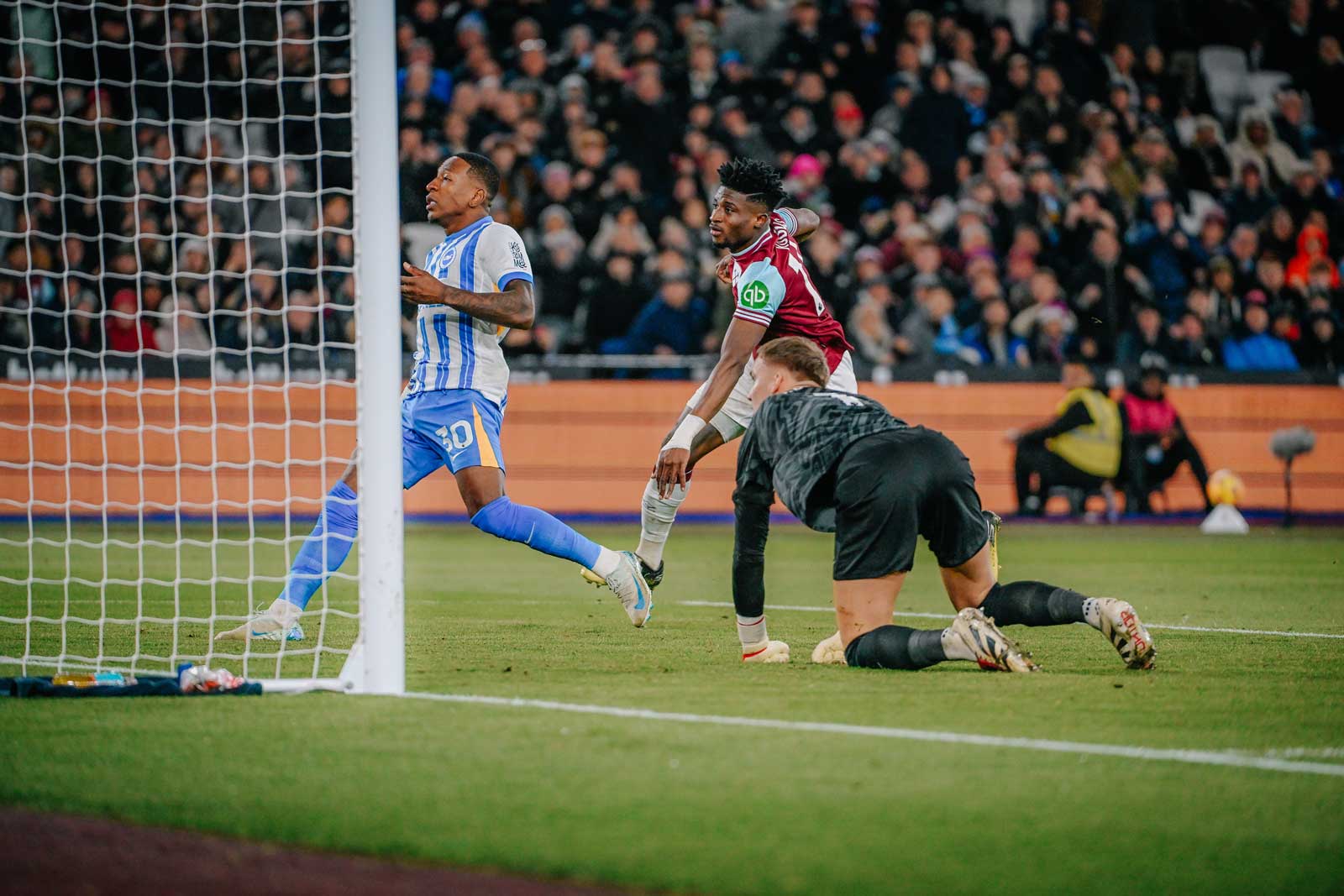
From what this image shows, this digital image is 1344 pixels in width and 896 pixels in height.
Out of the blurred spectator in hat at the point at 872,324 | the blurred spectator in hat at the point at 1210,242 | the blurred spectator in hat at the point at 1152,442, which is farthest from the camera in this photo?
the blurred spectator in hat at the point at 1210,242

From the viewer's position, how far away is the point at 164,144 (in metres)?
16.9

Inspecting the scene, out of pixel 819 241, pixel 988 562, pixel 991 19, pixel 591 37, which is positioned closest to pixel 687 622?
pixel 988 562

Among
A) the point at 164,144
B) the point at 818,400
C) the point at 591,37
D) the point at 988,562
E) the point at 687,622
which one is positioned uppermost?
the point at 591,37

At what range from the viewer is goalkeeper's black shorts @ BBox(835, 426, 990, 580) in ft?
21.4

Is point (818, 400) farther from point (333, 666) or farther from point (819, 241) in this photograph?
point (819, 241)

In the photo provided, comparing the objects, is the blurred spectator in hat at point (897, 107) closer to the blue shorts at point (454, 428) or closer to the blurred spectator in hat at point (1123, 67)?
the blurred spectator in hat at point (1123, 67)

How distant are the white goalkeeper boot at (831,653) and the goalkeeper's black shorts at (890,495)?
0.59 meters

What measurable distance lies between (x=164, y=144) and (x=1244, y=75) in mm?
13136

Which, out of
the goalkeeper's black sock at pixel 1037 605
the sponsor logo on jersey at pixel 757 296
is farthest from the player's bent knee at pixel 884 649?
the sponsor logo on jersey at pixel 757 296

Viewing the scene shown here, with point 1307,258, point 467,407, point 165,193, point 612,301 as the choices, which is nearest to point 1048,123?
point 1307,258

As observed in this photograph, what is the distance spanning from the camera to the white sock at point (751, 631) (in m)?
7.16

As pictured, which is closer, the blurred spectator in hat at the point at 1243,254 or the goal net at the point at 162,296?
the goal net at the point at 162,296

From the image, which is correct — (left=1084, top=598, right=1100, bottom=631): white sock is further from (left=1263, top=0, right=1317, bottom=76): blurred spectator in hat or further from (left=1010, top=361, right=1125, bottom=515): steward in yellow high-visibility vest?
(left=1263, top=0, right=1317, bottom=76): blurred spectator in hat

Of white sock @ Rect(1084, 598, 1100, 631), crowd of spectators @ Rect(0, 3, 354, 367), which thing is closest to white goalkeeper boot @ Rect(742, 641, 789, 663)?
white sock @ Rect(1084, 598, 1100, 631)
